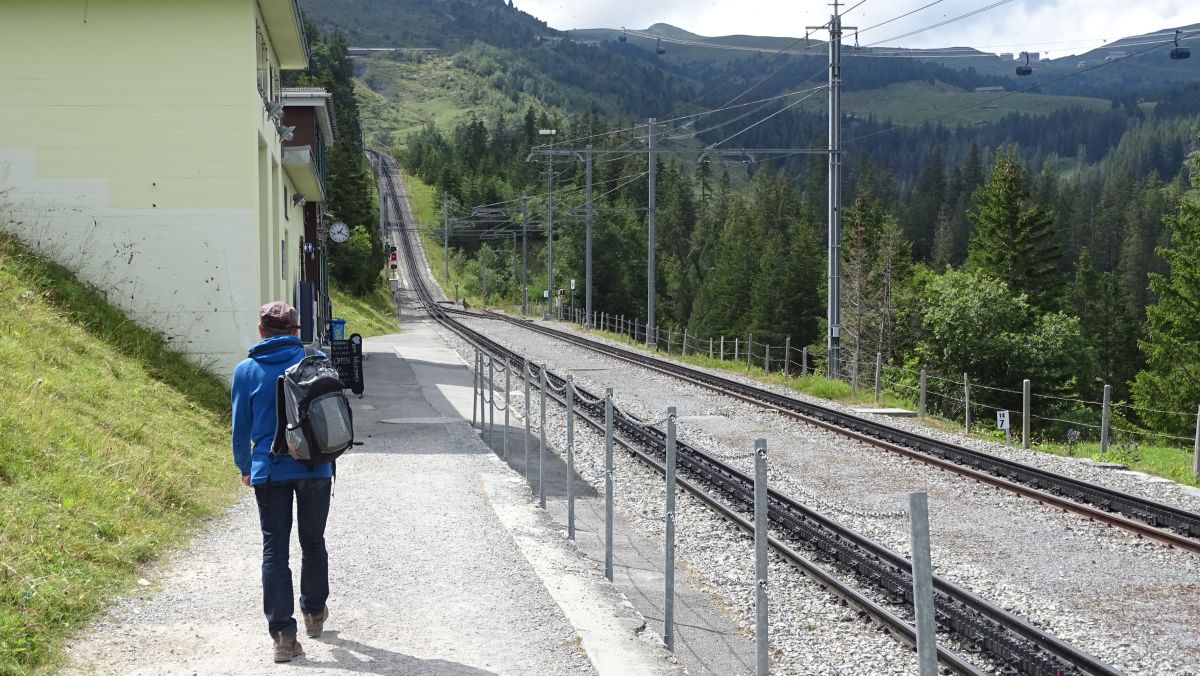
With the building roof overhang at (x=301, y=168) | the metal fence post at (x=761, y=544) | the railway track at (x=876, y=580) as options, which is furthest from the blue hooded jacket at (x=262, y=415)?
the building roof overhang at (x=301, y=168)

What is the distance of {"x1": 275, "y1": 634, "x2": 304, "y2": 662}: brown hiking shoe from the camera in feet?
20.4

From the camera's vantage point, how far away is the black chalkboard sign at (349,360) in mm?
22016

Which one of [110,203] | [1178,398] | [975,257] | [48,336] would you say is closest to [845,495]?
[48,336]

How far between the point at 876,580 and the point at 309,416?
5.66 metres

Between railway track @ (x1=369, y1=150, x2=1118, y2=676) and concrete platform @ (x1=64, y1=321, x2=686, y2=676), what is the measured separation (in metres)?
2.04

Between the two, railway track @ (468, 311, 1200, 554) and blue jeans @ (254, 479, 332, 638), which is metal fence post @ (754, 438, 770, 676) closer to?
blue jeans @ (254, 479, 332, 638)

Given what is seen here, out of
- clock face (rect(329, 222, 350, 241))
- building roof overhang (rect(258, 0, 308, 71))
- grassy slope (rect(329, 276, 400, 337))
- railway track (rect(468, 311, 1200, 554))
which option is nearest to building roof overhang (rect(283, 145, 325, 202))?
building roof overhang (rect(258, 0, 308, 71))

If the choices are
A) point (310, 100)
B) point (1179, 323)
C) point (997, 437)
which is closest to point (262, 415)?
point (997, 437)

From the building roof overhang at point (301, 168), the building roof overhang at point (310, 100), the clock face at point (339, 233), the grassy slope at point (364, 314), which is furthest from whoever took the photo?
the grassy slope at point (364, 314)

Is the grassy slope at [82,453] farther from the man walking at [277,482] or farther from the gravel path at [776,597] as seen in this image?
the gravel path at [776,597]

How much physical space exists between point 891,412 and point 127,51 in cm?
1534

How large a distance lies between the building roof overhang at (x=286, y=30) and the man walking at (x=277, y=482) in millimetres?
15285

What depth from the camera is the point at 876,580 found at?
32.8 ft

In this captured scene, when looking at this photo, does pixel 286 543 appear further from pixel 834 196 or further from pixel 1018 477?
pixel 834 196
